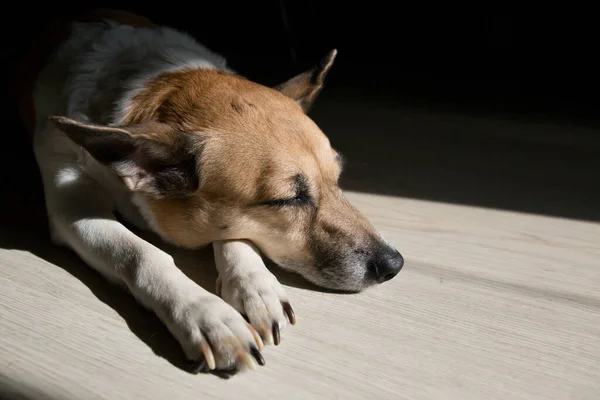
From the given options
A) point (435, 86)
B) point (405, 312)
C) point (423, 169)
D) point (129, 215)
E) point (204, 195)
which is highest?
→ point (204, 195)

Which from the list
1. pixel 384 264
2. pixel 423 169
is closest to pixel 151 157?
pixel 384 264

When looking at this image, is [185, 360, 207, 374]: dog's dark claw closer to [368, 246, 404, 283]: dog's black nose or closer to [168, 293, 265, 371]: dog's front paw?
[168, 293, 265, 371]: dog's front paw

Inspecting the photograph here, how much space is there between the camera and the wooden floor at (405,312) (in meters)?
1.53

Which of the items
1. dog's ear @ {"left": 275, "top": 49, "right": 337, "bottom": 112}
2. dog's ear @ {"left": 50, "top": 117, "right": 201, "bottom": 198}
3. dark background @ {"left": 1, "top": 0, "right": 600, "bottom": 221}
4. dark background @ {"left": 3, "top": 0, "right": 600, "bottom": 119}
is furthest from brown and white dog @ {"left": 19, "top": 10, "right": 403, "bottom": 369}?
dark background @ {"left": 3, "top": 0, "right": 600, "bottom": 119}

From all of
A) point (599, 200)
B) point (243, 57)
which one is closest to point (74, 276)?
point (599, 200)

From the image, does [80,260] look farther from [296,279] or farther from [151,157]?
[296,279]

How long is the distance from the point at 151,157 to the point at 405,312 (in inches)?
32.0

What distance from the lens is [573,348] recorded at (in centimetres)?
169

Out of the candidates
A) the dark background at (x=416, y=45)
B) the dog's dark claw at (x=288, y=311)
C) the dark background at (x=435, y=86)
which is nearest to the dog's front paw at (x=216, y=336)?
the dog's dark claw at (x=288, y=311)

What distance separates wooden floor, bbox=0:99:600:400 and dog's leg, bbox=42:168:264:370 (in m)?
0.06

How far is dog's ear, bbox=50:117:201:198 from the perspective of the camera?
1.67 meters

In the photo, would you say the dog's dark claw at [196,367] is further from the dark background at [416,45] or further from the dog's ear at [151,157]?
the dark background at [416,45]

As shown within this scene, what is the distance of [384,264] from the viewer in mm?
1780

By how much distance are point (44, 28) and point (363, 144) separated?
1375 millimetres
